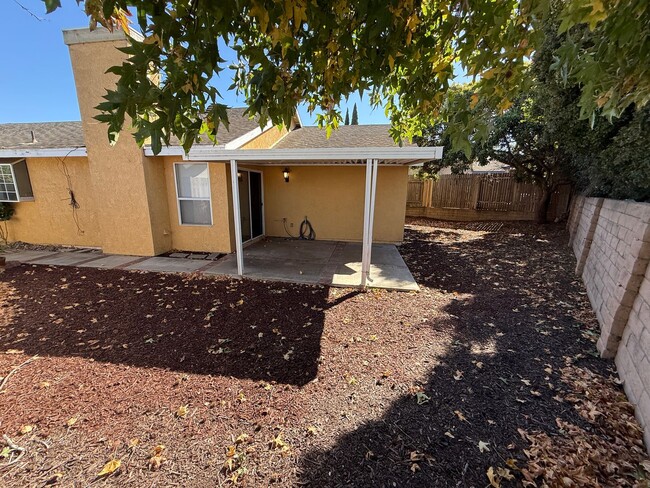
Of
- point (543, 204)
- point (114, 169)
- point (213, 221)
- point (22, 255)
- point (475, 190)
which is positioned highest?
point (114, 169)

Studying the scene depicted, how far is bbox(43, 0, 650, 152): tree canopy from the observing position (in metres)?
1.33

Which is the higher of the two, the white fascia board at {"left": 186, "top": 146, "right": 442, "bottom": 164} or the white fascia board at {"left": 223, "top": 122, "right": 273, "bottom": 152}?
the white fascia board at {"left": 223, "top": 122, "right": 273, "bottom": 152}

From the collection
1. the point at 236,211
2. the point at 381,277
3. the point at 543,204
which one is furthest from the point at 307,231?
the point at 543,204

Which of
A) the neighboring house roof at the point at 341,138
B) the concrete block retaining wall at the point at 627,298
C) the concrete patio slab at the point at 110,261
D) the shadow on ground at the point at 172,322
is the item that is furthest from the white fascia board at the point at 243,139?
the concrete block retaining wall at the point at 627,298

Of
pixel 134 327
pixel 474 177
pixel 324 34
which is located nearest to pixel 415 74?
pixel 324 34

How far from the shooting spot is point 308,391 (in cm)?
271

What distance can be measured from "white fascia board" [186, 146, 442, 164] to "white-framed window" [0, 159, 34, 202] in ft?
19.6

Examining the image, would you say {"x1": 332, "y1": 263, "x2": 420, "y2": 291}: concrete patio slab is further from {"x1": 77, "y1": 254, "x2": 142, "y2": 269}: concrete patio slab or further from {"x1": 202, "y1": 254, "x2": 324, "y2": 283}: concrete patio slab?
{"x1": 77, "y1": 254, "x2": 142, "y2": 269}: concrete patio slab

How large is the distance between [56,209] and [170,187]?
351 centimetres

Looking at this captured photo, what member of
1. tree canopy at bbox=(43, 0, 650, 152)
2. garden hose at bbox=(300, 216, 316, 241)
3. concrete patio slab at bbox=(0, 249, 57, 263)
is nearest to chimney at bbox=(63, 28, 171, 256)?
concrete patio slab at bbox=(0, 249, 57, 263)

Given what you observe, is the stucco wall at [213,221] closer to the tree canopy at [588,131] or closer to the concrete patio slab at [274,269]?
the concrete patio slab at [274,269]

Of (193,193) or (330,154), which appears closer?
(330,154)

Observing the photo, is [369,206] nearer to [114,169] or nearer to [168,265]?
[168,265]

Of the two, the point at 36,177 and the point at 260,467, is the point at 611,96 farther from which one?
the point at 36,177
